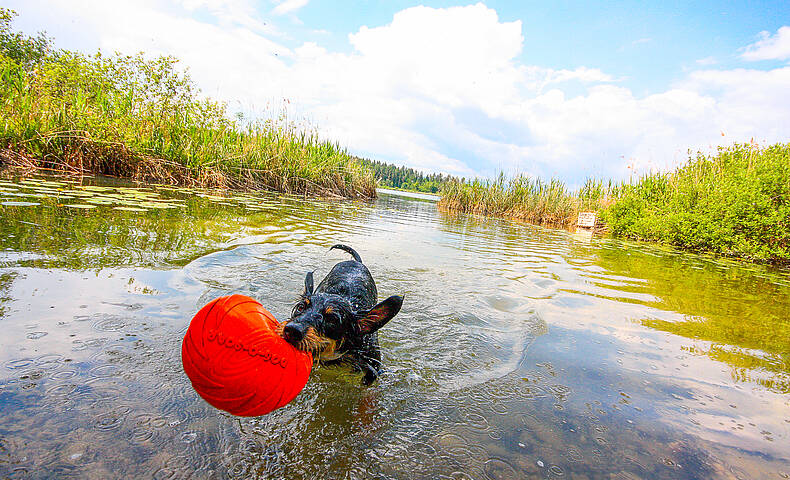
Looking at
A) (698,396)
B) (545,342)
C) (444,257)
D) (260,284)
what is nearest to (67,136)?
(260,284)

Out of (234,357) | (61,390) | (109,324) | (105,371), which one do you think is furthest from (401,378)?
(109,324)

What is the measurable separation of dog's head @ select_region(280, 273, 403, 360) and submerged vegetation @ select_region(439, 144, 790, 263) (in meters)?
12.6

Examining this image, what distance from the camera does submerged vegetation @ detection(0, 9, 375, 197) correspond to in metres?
11.4

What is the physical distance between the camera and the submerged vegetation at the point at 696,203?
409 inches

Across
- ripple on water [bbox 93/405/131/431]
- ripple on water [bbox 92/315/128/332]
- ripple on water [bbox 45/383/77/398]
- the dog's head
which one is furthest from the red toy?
ripple on water [bbox 92/315/128/332]

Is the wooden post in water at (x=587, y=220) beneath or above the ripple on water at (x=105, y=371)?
above

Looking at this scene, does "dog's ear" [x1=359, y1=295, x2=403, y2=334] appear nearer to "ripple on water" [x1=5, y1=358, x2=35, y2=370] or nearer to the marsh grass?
"ripple on water" [x1=5, y1=358, x2=35, y2=370]

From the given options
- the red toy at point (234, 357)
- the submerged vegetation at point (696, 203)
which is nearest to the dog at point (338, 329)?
the red toy at point (234, 357)

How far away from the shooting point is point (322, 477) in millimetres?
1732

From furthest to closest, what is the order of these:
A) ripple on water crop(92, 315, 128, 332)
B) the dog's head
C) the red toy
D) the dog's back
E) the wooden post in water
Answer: the wooden post in water → the dog's back → ripple on water crop(92, 315, 128, 332) → the dog's head → the red toy

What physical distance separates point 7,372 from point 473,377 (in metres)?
2.89

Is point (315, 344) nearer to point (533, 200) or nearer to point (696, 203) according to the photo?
point (696, 203)

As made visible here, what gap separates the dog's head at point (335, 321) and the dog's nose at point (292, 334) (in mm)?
139

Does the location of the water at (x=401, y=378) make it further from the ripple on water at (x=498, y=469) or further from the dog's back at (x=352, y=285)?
the dog's back at (x=352, y=285)
